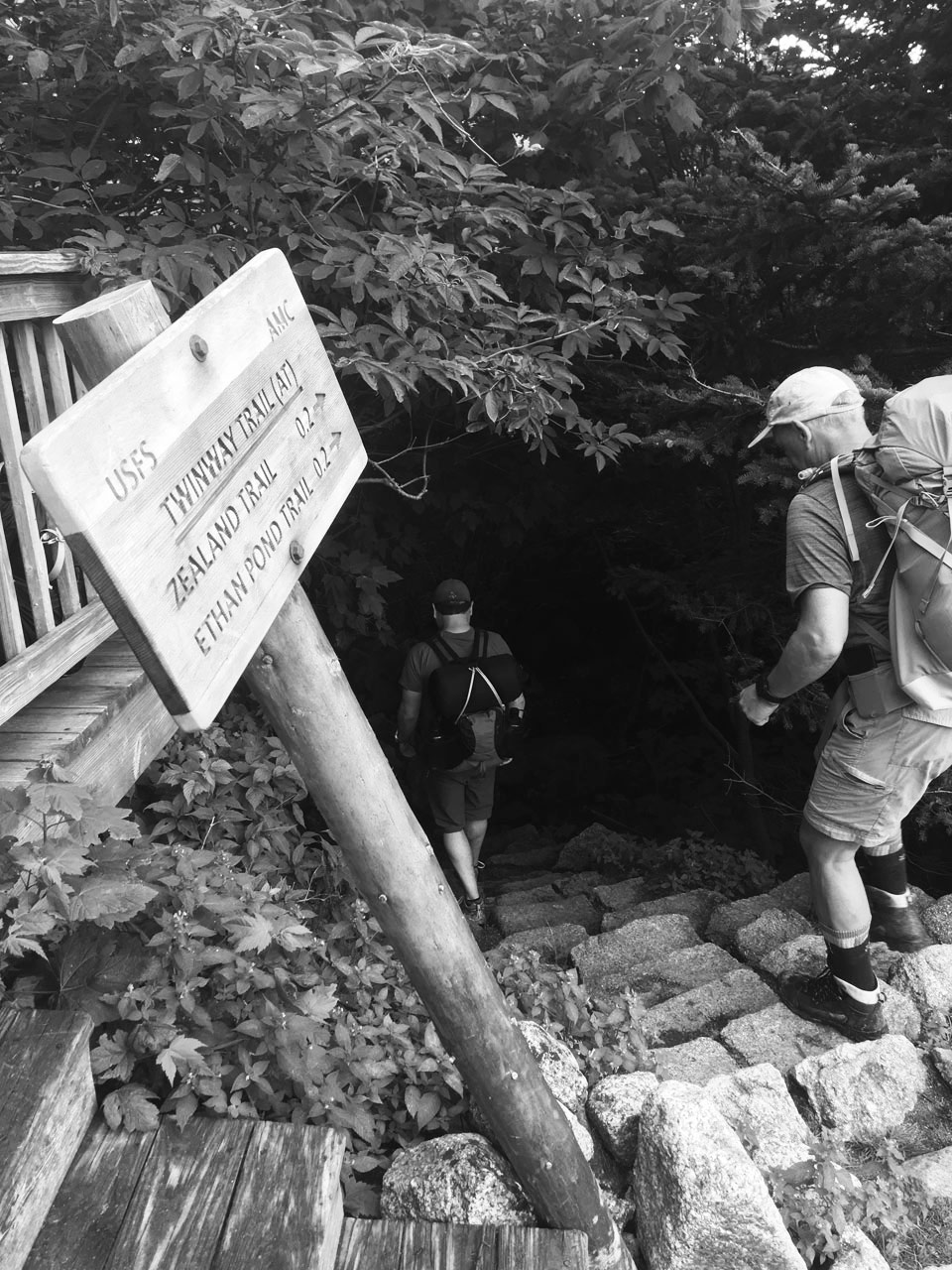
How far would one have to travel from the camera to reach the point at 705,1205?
2.15 m

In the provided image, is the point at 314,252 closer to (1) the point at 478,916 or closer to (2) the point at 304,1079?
(2) the point at 304,1079

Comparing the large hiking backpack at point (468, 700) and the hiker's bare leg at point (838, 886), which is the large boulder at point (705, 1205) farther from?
the large hiking backpack at point (468, 700)

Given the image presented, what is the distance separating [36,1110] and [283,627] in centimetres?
114

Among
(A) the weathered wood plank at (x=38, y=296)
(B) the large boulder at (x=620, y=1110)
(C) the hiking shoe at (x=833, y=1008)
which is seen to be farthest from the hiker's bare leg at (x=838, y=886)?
(A) the weathered wood plank at (x=38, y=296)

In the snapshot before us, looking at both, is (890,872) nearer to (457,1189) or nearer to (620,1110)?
(620,1110)

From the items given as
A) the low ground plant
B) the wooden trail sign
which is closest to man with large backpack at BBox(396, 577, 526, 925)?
the low ground plant

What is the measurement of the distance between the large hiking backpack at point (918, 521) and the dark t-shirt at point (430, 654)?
7.33ft

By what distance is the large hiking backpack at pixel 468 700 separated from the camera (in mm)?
4652

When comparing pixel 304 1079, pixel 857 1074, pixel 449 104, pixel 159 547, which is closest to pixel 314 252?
pixel 449 104

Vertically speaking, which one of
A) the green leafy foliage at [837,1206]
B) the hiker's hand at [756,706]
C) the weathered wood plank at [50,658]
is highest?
the weathered wood plank at [50,658]

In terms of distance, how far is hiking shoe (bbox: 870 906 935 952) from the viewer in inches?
146

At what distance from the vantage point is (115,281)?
2.78 m

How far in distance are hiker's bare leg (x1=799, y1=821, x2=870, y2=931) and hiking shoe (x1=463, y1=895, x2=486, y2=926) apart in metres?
2.42

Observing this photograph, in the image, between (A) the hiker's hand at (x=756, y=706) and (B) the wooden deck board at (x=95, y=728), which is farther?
(A) the hiker's hand at (x=756, y=706)
